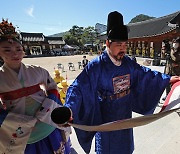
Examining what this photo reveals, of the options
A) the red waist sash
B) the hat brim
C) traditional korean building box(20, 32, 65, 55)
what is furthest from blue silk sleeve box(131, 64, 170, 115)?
traditional korean building box(20, 32, 65, 55)

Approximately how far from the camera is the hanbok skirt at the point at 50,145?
5.26ft

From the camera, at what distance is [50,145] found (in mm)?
1679

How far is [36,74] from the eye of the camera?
169 cm

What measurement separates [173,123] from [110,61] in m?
2.27

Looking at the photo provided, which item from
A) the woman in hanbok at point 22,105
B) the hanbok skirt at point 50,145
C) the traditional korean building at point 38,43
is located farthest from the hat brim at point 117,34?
the traditional korean building at point 38,43

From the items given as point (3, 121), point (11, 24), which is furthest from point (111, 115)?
point (11, 24)

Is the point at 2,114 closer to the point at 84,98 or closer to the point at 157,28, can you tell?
the point at 84,98

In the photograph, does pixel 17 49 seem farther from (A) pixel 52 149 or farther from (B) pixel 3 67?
(A) pixel 52 149

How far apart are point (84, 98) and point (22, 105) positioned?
536 millimetres

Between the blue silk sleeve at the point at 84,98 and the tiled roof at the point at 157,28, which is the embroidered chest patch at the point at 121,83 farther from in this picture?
the tiled roof at the point at 157,28

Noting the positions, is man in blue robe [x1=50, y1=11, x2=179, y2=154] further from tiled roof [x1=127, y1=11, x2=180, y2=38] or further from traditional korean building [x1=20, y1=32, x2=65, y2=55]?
traditional korean building [x1=20, y1=32, x2=65, y2=55]

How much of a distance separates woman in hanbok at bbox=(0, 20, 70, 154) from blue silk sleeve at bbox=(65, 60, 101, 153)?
28 centimetres

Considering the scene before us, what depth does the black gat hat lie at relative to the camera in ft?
4.99

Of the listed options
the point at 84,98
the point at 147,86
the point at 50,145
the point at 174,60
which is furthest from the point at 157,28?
the point at 50,145
